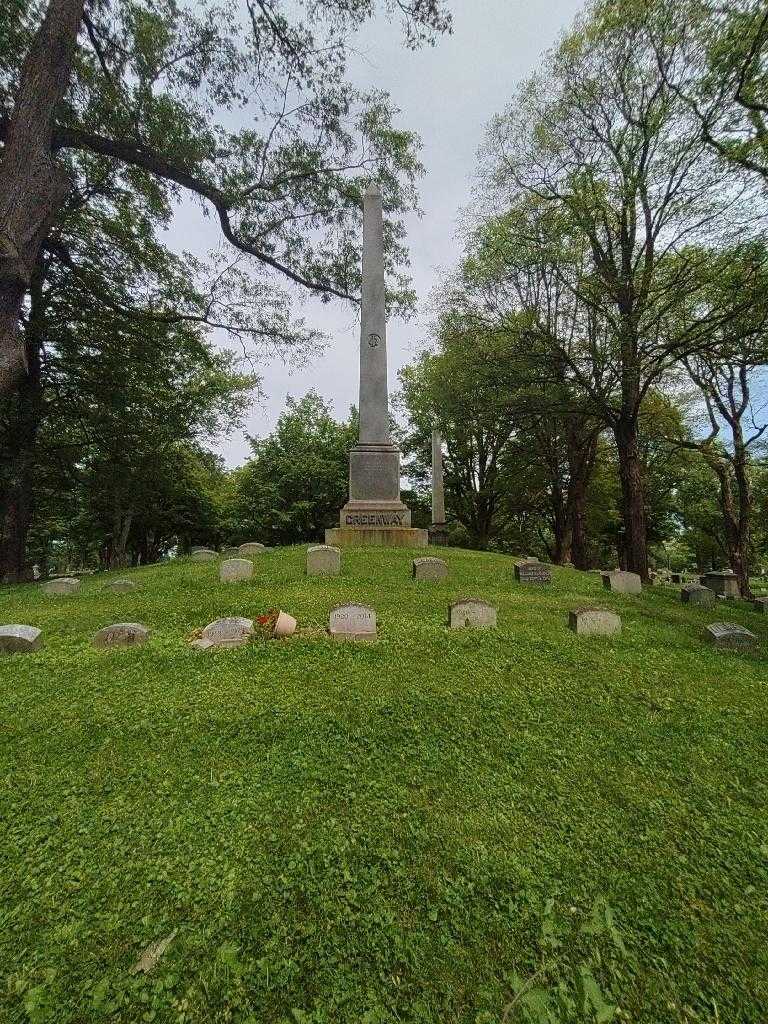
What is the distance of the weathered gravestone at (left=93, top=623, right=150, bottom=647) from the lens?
4.05 m

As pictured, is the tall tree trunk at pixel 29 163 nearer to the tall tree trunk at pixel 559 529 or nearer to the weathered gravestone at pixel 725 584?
the tall tree trunk at pixel 559 529

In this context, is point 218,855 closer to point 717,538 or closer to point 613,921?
point 613,921

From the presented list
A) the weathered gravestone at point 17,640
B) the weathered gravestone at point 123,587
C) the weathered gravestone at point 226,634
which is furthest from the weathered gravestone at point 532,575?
the weathered gravestone at point 17,640

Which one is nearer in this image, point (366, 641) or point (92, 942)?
point (92, 942)

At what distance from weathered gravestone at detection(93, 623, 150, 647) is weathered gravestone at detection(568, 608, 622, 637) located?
192 inches

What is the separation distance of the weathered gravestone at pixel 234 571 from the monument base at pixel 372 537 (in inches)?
94.4

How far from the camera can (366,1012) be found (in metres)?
1.39

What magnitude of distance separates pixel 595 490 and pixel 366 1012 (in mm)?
19145

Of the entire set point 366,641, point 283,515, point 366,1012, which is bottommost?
point 366,1012

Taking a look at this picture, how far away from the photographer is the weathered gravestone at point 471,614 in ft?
15.1

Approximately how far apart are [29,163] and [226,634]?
8193 mm

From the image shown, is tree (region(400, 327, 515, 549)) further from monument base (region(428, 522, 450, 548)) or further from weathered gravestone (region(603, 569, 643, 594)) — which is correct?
weathered gravestone (region(603, 569, 643, 594))

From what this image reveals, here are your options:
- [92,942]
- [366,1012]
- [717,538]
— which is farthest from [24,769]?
[717,538]

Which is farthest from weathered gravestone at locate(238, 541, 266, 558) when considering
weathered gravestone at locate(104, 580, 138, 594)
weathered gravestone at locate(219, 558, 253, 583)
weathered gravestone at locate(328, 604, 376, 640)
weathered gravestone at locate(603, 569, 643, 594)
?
weathered gravestone at locate(603, 569, 643, 594)
